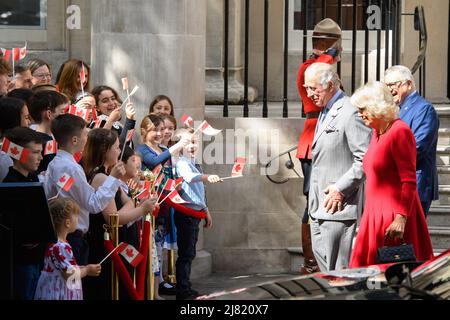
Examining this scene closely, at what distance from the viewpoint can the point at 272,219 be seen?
11.7 metres

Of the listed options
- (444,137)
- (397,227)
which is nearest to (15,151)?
(397,227)

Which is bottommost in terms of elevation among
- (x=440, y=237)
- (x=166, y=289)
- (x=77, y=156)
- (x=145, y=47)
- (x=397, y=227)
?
(x=166, y=289)

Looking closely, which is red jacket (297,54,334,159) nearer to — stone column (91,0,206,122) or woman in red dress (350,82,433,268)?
stone column (91,0,206,122)

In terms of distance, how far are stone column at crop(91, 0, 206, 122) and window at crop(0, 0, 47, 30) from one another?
277 centimetres

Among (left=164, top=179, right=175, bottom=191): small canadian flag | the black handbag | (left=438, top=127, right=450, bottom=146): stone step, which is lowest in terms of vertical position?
the black handbag

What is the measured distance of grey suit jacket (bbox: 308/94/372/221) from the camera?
8.55m

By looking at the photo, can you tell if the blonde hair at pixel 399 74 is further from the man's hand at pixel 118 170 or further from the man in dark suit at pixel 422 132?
the man's hand at pixel 118 170

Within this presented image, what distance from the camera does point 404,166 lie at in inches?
313

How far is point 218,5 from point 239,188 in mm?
2705

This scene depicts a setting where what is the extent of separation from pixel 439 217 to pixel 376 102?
3768 mm

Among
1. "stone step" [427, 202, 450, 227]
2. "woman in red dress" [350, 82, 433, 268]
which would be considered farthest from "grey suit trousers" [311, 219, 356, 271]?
"stone step" [427, 202, 450, 227]

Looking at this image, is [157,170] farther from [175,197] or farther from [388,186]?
[388,186]
